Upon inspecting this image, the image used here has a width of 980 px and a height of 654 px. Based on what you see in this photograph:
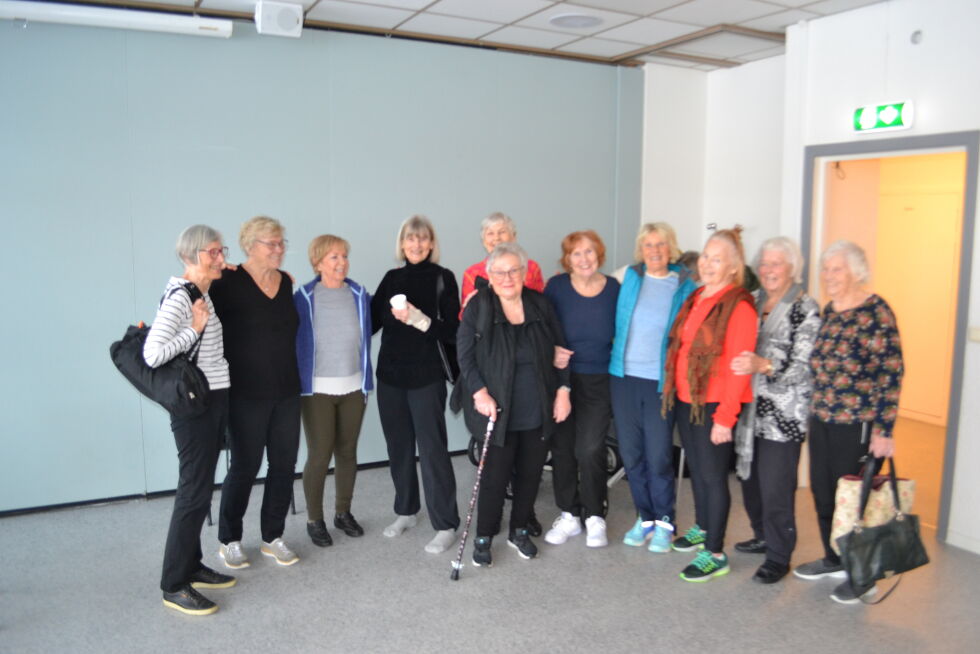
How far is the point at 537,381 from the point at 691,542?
121 centimetres

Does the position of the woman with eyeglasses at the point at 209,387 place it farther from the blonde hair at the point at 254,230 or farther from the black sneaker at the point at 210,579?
the blonde hair at the point at 254,230

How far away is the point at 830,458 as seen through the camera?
329 cm

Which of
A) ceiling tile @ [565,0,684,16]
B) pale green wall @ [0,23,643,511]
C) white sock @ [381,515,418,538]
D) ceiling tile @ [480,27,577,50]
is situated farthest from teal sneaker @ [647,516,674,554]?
ceiling tile @ [480,27,577,50]

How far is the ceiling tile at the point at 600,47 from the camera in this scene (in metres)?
5.21

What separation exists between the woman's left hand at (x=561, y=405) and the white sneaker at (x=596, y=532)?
631 mm

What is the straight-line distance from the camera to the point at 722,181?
19.6ft

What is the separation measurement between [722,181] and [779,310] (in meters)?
2.93

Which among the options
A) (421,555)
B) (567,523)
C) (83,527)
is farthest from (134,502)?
(567,523)

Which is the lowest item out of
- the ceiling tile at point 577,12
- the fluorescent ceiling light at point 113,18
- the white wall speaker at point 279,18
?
the fluorescent ceiling light at point 113,18

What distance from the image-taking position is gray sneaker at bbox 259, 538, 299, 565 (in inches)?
141

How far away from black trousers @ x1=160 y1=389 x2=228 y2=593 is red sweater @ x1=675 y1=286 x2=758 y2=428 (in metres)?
1.99

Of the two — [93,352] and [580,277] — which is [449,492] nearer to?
[580,277]

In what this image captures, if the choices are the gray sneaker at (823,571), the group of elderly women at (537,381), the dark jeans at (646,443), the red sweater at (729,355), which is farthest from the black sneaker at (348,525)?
the gray sneaker at (823,571)

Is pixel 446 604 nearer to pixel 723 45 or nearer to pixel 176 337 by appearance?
pixel 176 337
